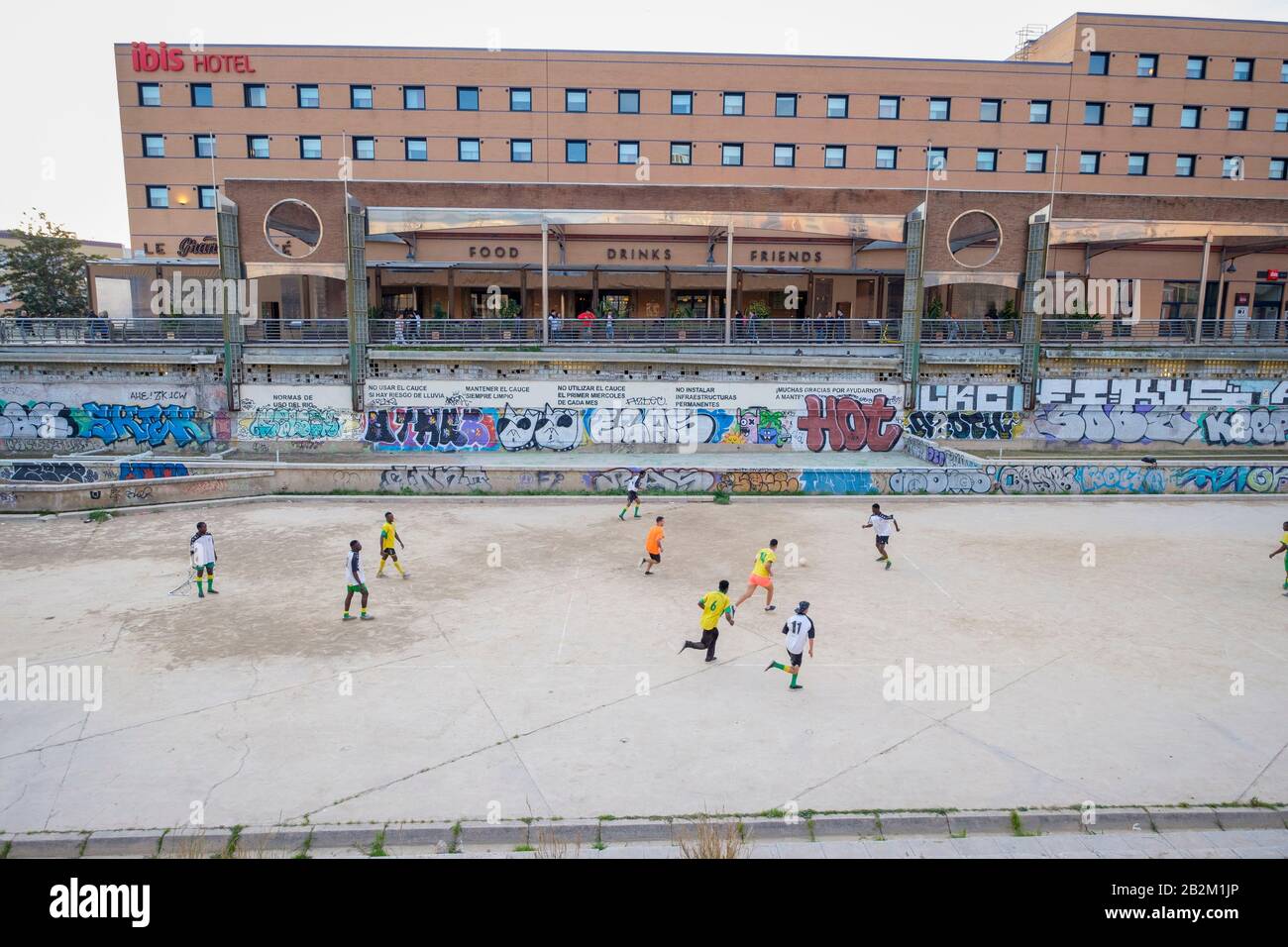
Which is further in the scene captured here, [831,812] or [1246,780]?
[1246,780]

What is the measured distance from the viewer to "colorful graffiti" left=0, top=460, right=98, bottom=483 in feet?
75.3

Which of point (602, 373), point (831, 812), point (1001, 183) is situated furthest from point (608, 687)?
point (1001, 183)

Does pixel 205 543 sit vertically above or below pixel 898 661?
above

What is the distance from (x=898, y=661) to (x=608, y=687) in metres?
4.25

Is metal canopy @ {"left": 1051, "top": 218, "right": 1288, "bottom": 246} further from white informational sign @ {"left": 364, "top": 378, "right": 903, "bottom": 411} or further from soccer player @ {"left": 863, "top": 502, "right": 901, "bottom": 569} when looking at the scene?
soccer player @ {"left": 863, "top": 502, "right": 901, "bottom": 569}

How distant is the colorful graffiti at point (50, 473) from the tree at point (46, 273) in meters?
21.1

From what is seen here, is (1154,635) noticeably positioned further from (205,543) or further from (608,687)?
(205,543)

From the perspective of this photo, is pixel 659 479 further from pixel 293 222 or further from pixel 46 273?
pixel 46 273

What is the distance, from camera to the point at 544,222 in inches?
1148

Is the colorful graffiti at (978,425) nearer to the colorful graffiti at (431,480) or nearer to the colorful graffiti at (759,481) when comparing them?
the colorful graffiti at (759,481)

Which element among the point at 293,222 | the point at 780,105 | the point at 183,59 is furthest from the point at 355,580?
the point at 183,59

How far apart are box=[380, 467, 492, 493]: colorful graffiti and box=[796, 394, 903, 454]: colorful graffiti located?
494 inches

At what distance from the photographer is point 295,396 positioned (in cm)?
2867

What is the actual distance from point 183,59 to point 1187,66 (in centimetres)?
4997
